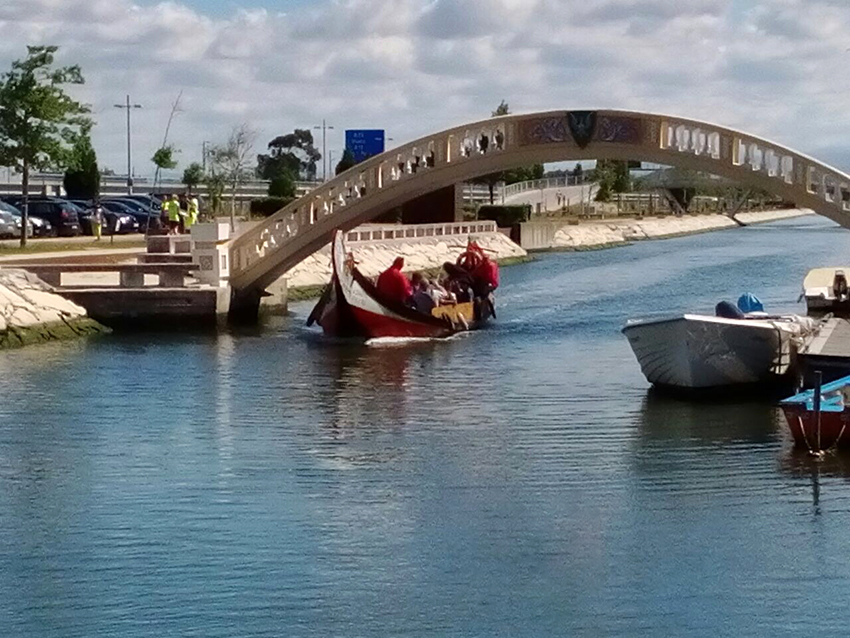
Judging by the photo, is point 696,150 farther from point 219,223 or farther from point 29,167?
point 29,167

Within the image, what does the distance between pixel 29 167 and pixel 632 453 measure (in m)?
33.2

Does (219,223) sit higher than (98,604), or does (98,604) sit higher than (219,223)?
(219,223)

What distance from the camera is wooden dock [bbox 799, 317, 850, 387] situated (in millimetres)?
26188

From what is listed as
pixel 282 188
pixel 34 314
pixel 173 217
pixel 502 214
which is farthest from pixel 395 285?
pixel 502 214

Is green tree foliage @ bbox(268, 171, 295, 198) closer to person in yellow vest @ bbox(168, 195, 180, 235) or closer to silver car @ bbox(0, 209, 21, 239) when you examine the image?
silver car @ bbox(0, 209, 21, 239)

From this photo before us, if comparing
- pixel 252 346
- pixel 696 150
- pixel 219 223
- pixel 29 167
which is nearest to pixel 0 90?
pixel 29 167

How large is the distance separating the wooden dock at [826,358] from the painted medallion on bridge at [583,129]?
32.7 ft

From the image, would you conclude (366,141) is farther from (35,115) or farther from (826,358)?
(826,358)

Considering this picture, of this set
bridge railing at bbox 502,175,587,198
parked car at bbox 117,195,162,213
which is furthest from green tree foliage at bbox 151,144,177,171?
bridge railing at bbox 502,175,587,198

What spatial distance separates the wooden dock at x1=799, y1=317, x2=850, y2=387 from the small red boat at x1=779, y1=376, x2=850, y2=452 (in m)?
2.58

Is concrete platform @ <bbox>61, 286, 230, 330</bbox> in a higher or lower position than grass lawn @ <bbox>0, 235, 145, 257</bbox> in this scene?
lower

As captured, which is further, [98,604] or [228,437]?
[228,437]

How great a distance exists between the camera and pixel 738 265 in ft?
238

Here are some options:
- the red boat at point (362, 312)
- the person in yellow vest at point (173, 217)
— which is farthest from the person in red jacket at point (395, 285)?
the person in yellow vest at point (173, 217)
